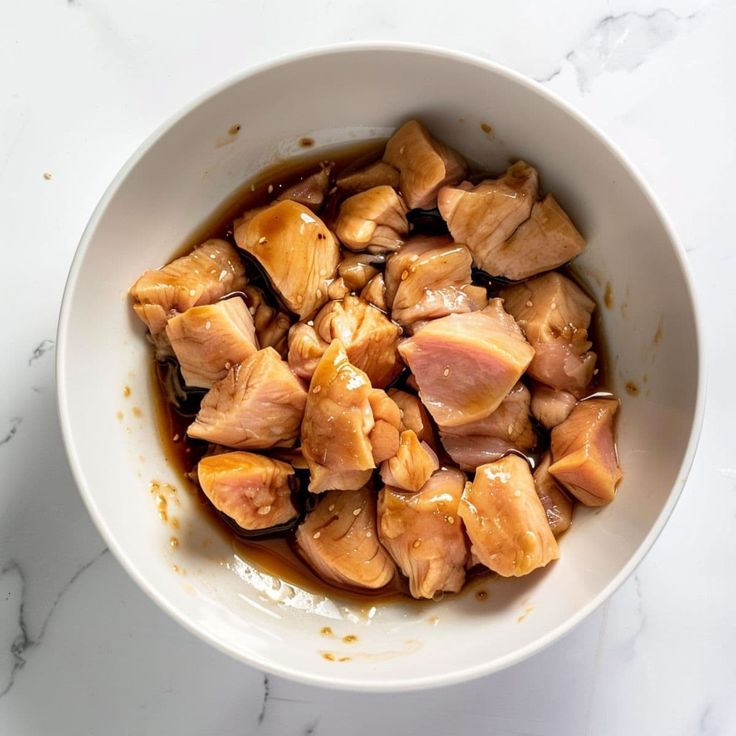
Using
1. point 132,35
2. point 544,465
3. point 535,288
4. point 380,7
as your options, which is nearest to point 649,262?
point 535,288

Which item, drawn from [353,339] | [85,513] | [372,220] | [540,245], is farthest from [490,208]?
[85,513]

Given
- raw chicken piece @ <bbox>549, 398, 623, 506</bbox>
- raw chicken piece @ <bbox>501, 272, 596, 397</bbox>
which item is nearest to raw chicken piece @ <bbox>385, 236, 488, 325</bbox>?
raw chicken piece @ <bbox>501, 272, 596, 397</bbox>

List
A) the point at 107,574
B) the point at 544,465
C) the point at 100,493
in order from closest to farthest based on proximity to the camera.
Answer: the point at 100,493
the point at 544,465
the point at 107,574

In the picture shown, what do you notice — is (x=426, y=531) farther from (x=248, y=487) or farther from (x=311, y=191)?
(x=311, y=191)

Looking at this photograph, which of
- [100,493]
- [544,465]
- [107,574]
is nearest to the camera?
[100,493]

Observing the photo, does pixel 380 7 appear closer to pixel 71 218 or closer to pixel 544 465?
pixel 71 218

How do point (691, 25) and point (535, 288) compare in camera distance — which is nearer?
point (535, 288)

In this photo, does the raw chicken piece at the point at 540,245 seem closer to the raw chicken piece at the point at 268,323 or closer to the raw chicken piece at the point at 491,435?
the raw chicken piece at the point at 491,435

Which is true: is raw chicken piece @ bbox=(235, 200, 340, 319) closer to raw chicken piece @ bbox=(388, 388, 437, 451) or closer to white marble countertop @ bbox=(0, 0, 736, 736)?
raw chicken piece @ bbox=(388, 388, 437, 451)
